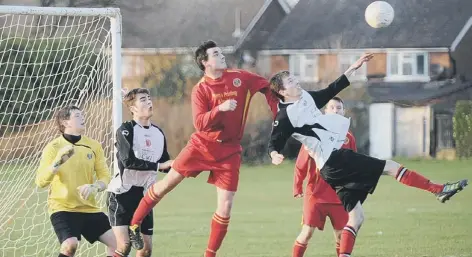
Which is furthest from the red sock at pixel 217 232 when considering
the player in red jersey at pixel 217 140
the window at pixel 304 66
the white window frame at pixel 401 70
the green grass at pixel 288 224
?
the white window frame at pixel 401 70

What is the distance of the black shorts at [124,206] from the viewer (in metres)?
8.98

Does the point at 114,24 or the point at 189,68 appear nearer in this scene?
the point at 114,24

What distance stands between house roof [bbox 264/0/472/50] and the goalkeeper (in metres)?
27.5

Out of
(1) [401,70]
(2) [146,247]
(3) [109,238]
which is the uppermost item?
(1) [401,70]

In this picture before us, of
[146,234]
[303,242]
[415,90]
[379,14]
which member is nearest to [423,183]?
[303,242]

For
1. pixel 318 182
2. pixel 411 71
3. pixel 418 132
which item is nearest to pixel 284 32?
pixel 411 71

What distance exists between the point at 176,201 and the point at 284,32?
18.9m

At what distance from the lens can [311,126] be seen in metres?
8.45

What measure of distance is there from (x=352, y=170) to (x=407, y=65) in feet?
91.0

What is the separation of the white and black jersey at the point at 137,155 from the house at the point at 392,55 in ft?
72.8

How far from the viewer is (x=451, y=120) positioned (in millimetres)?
31625

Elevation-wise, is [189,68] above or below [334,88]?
above

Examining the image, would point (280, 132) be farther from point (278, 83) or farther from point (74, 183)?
point (74, 183)

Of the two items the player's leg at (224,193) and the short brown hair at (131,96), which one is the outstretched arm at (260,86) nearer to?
the player's leg at (224,193)
